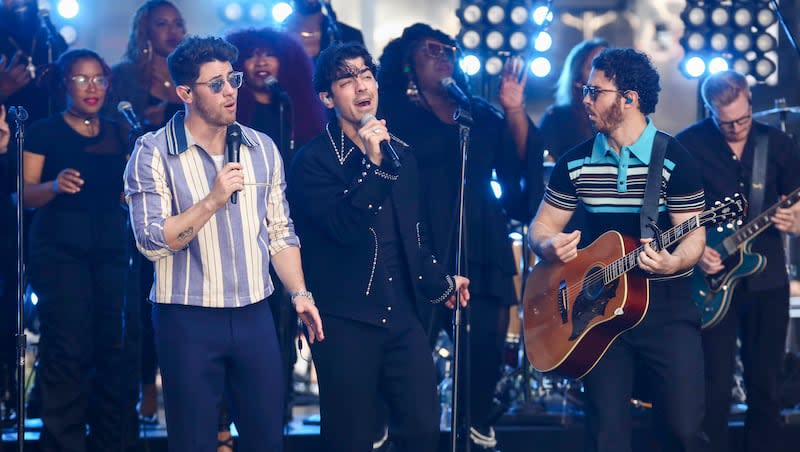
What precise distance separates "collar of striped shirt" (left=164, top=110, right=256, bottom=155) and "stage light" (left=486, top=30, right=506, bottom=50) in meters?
4.93

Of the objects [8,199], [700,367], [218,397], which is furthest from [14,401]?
[700,367]

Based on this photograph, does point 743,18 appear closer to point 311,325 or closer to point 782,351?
point 782,351

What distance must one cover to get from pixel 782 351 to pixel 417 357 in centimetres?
276

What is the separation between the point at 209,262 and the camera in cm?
420

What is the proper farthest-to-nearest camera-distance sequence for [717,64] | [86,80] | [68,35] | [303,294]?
[717,64] → [68,35] → [86,80] → [303,294]

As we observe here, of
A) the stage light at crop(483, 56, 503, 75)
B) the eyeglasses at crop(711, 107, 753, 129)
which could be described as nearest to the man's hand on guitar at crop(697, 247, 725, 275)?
the eyeglasses at crop(711, 107, 753, 129)

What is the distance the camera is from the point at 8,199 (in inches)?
254

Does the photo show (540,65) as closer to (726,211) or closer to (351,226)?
(726,211)

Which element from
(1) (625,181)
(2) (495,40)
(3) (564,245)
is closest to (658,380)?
(3) (564,245)

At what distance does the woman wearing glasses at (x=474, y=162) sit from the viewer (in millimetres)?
5840

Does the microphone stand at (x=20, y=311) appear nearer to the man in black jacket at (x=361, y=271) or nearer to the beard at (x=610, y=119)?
the man in black jacket at (x=361, y=271)

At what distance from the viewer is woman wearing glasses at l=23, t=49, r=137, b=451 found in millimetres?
5703

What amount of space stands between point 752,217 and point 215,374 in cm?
336

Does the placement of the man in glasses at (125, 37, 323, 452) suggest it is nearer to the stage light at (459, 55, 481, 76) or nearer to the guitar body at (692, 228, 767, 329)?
the guitar body at (692, 228, 767, 329)
